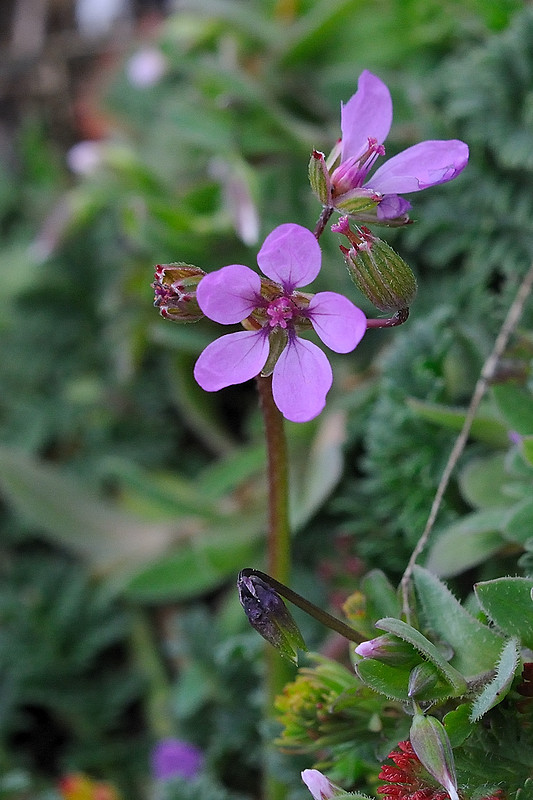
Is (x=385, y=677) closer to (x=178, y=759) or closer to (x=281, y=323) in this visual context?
(x=281, y=323)

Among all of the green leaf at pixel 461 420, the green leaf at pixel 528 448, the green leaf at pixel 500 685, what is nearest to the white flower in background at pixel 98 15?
the green leaf at pixel 461 420

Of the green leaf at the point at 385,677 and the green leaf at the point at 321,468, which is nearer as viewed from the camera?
the green leaf at the point at 385,677

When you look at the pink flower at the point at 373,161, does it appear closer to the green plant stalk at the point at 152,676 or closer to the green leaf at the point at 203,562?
the green leaf at the point at 203,562

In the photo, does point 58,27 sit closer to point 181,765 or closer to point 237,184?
point 237,184

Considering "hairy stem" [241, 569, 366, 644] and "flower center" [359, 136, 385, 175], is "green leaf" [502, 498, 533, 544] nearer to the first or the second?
"hairy stem" [241, 569, 366, 644]

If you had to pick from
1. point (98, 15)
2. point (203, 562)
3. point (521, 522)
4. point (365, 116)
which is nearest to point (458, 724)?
point (521, 522)

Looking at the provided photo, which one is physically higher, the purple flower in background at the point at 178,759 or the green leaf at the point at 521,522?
the green leaf at the point at 521,522

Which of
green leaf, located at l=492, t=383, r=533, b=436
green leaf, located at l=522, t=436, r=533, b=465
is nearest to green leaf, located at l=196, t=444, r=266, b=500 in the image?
green leaf, located at l=492, t=383, r=533, b=436
